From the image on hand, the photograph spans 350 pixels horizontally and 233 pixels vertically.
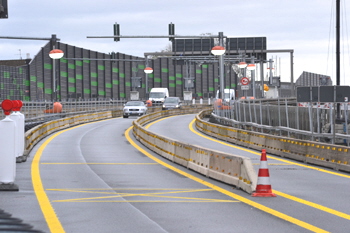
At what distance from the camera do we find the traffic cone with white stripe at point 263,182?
13.7 m

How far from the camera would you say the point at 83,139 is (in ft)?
120

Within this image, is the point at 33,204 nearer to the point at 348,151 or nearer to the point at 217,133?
the point at 348,151

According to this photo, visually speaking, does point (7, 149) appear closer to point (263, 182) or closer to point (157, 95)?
point (263, 182)

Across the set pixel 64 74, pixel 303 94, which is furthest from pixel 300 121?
pixel 64 74

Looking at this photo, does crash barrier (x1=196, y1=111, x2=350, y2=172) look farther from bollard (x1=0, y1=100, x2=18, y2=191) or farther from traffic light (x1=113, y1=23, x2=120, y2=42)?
bollard (x1=0, y1=100, x2=18, y2=191)

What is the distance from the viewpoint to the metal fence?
92.1ft

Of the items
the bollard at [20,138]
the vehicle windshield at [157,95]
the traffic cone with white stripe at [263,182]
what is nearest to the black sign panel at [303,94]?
the bollard at [20,138]

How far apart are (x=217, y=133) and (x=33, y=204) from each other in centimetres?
2818

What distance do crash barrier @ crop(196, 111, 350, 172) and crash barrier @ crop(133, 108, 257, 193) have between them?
14.5ft

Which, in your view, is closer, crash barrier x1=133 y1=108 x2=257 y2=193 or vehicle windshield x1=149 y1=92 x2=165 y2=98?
crash barrier x1=133 y1=108 x2=257 y2=193

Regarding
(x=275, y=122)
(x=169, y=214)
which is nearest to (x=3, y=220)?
(x=169, y=214)

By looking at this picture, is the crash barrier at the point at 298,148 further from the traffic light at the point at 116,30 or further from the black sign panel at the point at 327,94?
the traffic light at the point at 116,30

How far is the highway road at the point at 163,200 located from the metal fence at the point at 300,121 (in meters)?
5.07

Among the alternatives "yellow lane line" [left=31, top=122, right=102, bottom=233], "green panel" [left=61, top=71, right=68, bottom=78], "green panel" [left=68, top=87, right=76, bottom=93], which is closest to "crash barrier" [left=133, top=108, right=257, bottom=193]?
"yellow lane line" [left=31, top=122, right=102, bottom=233]
